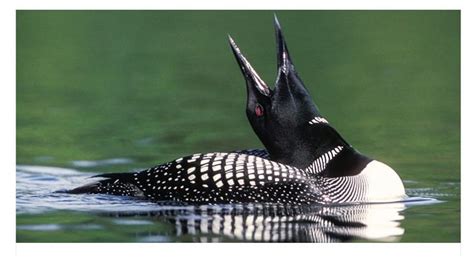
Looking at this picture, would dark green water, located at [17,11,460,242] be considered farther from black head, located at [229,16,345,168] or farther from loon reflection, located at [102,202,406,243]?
black head, located at [229,16,345,168]

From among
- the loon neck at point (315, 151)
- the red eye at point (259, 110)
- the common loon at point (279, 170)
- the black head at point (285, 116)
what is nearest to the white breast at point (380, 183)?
the common loon at point (279, 170)

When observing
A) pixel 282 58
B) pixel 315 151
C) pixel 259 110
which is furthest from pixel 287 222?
pixel 282 58

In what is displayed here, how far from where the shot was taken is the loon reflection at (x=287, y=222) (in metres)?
6.38

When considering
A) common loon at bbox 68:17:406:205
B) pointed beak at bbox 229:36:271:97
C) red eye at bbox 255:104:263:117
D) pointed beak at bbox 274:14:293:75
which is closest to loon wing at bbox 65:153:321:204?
common loon at bbox 68:17:406:205

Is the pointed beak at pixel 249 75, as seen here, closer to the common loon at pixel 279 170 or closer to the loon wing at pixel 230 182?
the common loon at pixel 279 170

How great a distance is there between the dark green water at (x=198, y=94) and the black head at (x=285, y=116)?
783 millimetres

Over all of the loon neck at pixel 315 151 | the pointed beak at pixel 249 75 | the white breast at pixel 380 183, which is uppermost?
the pointed beak at pixel 249 75

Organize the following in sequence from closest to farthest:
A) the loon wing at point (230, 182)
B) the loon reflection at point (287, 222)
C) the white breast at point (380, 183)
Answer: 1. the loon reflection at point (287, 222)
2. the loon wing at point (230, 182)
3. the white breast at point (380, 183)

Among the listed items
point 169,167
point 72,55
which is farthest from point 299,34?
point 169,167

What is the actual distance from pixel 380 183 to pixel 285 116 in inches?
29.4

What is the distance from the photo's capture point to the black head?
24.4 ft

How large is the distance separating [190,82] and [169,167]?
18.5 feet

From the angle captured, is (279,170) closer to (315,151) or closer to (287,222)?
(315,151)

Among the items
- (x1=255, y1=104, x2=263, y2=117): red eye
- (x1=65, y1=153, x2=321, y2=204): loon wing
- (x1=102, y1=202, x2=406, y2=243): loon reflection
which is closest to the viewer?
(x1=102, y1=202, x2=406, y2=243): loon reflection
